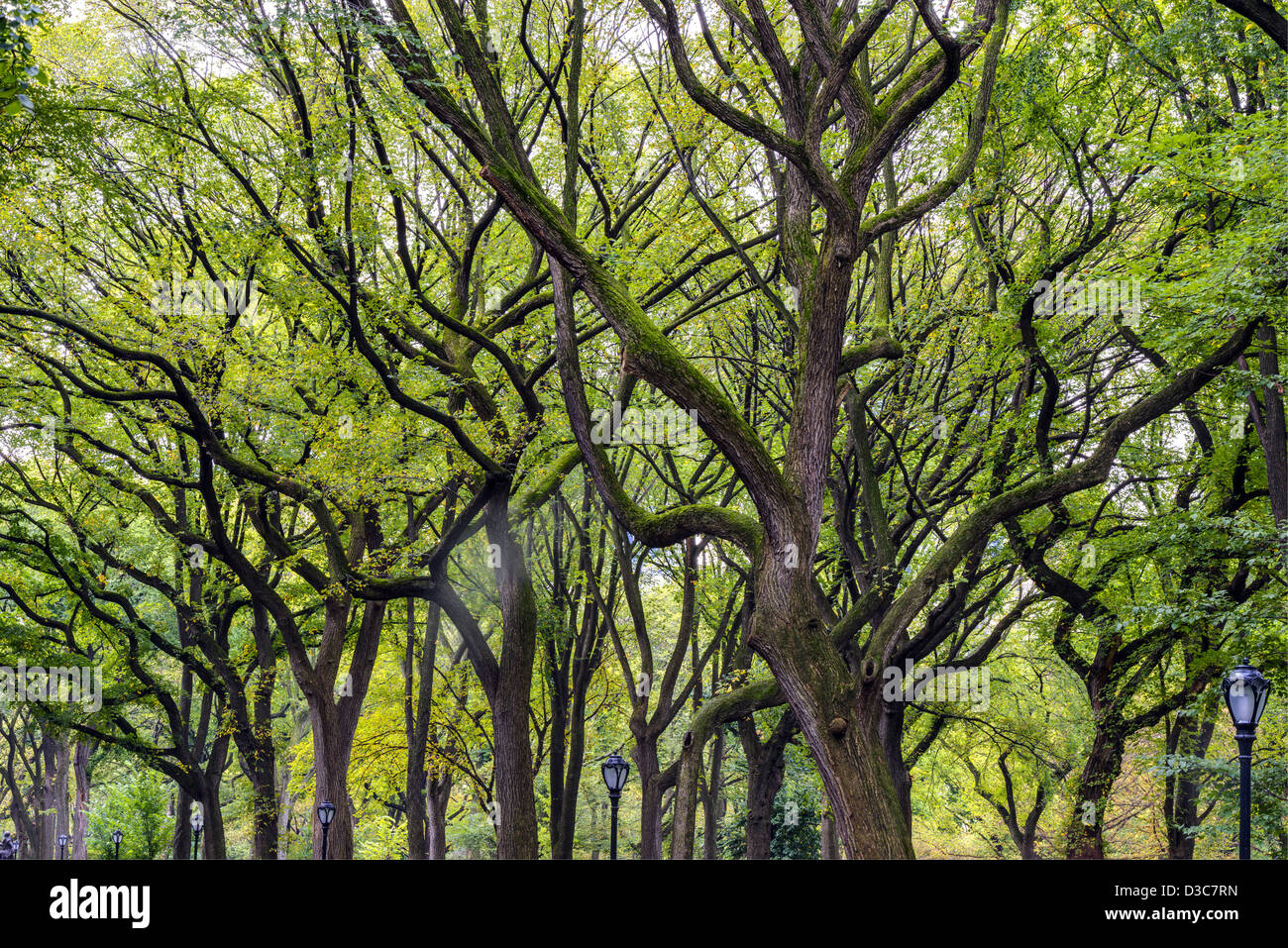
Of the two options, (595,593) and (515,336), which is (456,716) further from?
(515,336)

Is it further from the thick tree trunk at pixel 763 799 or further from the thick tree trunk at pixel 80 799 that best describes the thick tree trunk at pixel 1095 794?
the thick tree trunk at pixel 80 799

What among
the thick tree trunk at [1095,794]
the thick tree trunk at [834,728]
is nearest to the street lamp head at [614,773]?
the thick tree trunk at [834,728]

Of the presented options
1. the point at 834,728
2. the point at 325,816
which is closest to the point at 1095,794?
the point at 834,728

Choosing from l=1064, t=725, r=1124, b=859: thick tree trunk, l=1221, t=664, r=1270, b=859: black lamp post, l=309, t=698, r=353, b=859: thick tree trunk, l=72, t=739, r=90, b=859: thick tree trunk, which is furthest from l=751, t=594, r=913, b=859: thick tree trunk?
l=72, t=739, r=90, b=859: thick tree trunk

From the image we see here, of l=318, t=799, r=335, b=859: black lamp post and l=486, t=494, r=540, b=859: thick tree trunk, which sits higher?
l=486, t=494, r=540, b=859: thick tree trunk

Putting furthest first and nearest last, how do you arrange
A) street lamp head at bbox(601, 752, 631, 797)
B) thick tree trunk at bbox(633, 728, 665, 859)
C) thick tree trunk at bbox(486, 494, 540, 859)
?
thick tree trunk at bbox(633, 728, 665, 859) < street lamp head at bbox(601, 752, 631, 797) < thick tree trunk at bbox(486, 494, 540, 859)

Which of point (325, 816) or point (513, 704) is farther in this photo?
point (325, 816)

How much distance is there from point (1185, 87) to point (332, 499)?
37.4 feet

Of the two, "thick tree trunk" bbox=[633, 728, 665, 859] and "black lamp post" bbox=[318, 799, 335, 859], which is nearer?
"black lamp post" bbox=[318, 799, 335, 859]

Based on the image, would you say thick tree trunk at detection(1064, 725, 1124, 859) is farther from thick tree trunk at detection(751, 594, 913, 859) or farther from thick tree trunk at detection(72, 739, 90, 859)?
thick tree trunk at detection(72, 739, 90, 859)

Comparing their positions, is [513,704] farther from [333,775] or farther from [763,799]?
[763,799]
